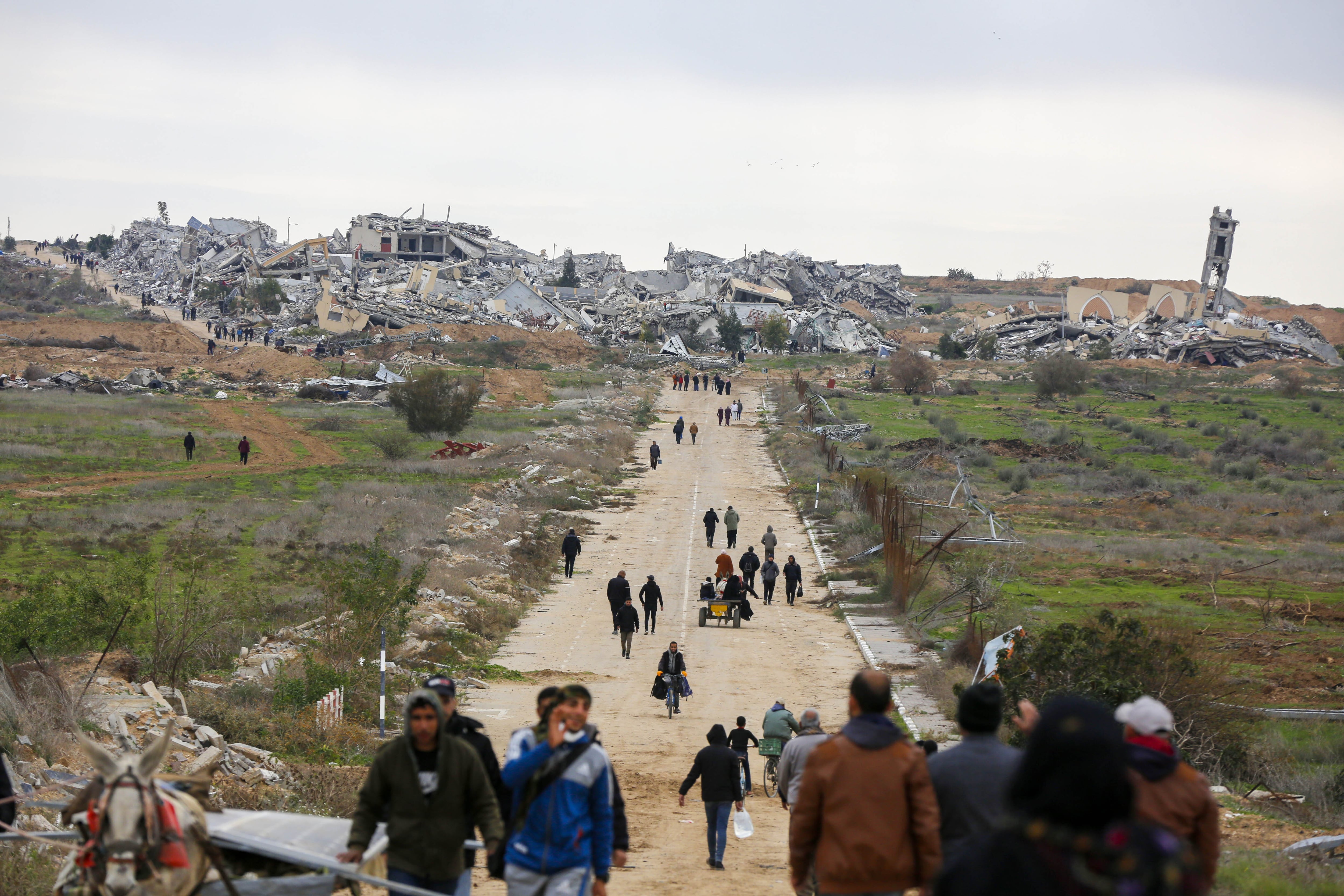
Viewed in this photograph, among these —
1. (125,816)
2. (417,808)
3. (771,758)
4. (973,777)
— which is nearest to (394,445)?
(771,758)

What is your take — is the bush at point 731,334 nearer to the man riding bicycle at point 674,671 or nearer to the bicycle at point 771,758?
the man riding bicycle at point 674,671

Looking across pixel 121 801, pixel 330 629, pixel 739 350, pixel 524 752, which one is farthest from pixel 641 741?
pixel 739 350

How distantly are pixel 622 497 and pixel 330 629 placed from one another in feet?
78.3

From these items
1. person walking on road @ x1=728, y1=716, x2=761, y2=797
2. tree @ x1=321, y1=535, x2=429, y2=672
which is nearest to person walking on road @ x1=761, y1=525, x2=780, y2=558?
tree @ x1=321, y1=535, x2=429, y2=672

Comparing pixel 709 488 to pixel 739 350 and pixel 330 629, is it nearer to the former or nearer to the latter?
pixel 330 629

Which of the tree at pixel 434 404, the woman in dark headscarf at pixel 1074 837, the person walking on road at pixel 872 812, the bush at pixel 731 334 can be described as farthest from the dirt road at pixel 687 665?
the bush at pixel 731 334

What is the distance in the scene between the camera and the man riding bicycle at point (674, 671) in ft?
55.5

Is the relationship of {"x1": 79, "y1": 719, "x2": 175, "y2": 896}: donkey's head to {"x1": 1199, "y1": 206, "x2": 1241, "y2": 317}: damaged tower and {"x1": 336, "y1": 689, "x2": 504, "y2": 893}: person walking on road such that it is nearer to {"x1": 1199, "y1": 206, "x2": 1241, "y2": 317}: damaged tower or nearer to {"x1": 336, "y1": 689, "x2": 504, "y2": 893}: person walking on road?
{"x1": 336, "y1": 689, "x2": 504, "y2": 893}: person walking on road

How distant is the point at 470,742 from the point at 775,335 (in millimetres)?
100829

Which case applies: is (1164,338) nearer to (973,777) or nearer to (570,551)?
(570,551)

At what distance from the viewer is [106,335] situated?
86.3 m

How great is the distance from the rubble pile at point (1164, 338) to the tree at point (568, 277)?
43273 mm

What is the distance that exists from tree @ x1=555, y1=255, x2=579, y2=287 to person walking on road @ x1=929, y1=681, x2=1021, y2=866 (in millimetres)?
137000

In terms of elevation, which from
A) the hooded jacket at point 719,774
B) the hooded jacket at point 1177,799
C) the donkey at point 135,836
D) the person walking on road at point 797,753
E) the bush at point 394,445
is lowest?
the bush at point 394,445
